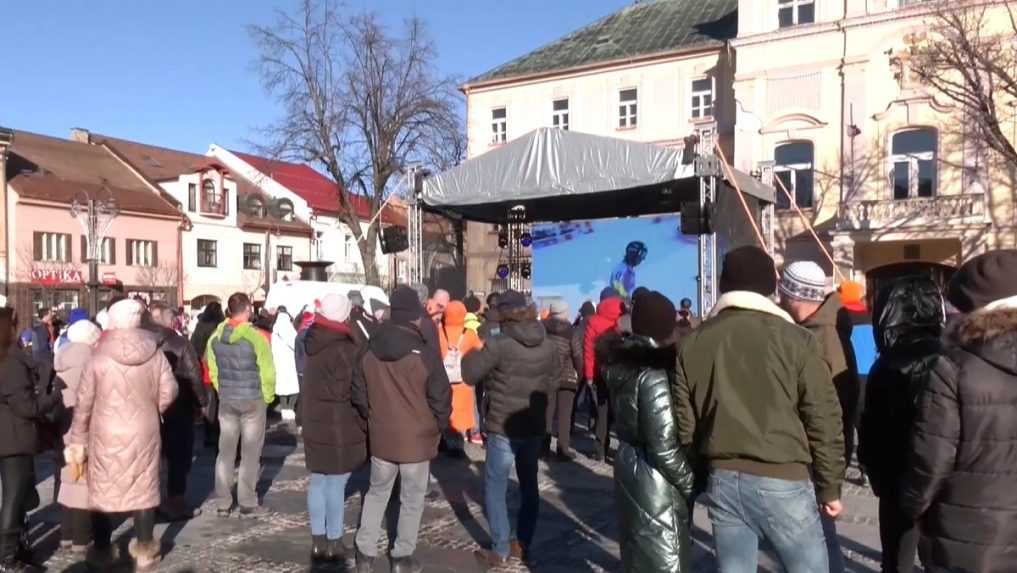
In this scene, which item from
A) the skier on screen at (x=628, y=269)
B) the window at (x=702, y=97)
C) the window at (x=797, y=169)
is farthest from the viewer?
the window at (x=702, y=97)

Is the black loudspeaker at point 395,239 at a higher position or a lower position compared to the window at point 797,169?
lower

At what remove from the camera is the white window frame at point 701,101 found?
27.3 metres

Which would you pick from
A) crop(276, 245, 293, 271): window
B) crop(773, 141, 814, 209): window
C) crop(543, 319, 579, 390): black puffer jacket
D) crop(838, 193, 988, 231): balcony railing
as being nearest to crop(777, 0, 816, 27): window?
crop(773, 141, 814, 209): window

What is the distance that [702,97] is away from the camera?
1088 inches

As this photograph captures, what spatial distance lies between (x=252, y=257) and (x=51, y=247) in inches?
386

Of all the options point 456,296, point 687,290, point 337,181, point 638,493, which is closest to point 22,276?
point 337,181

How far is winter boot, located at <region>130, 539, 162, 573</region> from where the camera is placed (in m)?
5.18

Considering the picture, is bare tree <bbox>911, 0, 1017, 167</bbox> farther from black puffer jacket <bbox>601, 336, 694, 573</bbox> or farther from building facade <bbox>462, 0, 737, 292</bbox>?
black puffer jacket <bbox>601, 336, 694, 573</bbox>

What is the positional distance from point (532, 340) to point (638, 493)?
1.88 metres

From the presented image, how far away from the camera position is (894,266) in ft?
78.6

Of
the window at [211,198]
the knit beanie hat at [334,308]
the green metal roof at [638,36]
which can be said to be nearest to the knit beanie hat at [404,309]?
the knit beanie hat at [334,308]

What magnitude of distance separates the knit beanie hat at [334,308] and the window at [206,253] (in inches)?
1387

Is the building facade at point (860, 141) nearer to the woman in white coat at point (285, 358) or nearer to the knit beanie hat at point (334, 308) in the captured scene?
the woman in white coat at point (285, 358)

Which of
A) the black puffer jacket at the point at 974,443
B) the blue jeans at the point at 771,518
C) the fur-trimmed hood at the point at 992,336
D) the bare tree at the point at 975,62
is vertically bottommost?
the blue jeans at the point at 771,518
